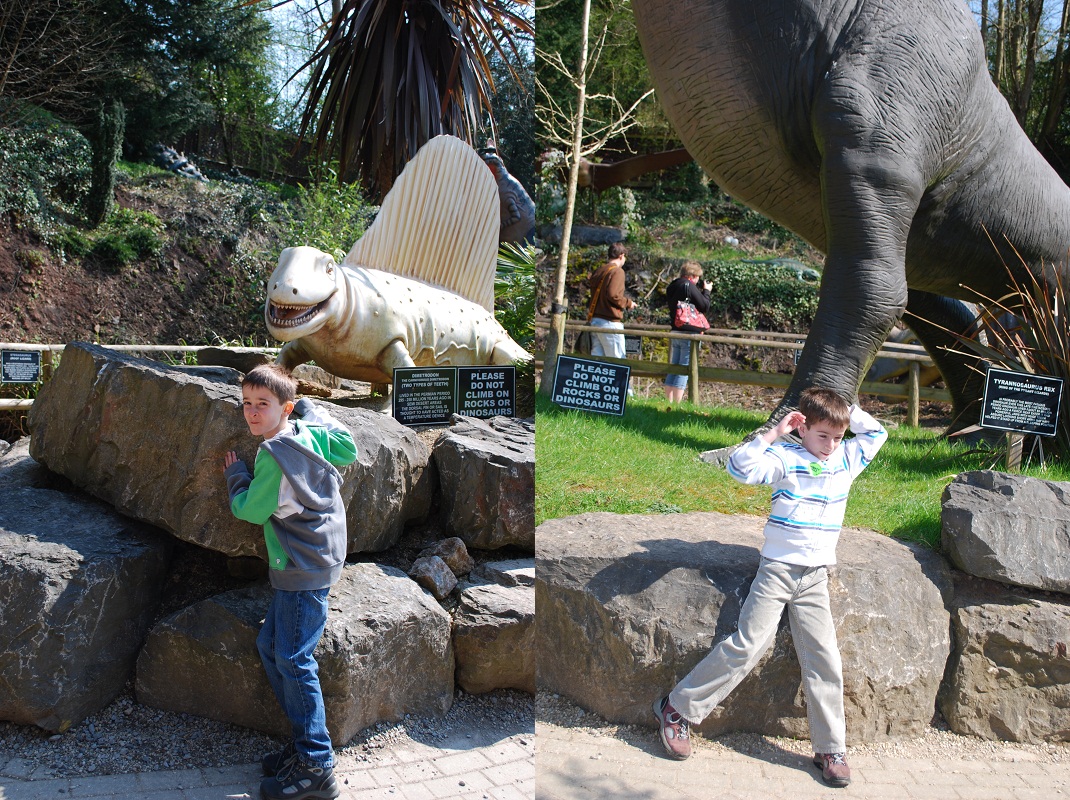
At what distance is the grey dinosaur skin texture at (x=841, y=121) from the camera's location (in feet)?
6.97

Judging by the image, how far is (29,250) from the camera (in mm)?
4367

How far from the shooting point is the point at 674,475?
85.1 inches

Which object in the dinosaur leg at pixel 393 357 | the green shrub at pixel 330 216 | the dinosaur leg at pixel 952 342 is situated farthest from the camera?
the green shrub at pixel 330 216

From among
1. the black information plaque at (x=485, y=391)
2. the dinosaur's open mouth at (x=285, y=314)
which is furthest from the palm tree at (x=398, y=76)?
the black information plaque at (x=485, y=391)

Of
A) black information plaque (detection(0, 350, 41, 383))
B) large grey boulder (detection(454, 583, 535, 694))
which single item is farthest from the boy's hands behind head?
black information plaque (detection(0, 350, 41, 383))

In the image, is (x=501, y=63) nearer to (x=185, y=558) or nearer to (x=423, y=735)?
(x=185, y=558)

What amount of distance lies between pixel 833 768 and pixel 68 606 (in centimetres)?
187

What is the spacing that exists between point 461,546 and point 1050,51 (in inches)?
98.1

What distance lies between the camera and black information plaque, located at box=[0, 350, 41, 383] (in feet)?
12.1

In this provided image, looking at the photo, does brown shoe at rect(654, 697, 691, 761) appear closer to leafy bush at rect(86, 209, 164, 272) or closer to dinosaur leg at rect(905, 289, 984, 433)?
dinosaur leg at rect(905, 289, 984, 433)

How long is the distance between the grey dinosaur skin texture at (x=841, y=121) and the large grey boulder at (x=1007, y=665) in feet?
2.02

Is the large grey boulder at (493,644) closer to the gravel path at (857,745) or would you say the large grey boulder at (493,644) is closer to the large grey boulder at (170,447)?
the large grey boulder at (170,447)

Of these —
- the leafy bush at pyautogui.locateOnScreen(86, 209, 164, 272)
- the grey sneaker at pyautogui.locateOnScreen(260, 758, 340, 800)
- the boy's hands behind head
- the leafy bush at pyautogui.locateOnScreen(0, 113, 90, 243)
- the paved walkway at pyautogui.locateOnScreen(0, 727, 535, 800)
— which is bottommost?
the paved walkway at pyautogui.locateOnScreen(0, 727, 535, 800)

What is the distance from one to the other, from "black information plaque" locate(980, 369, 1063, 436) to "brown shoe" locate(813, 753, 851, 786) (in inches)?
40.6
